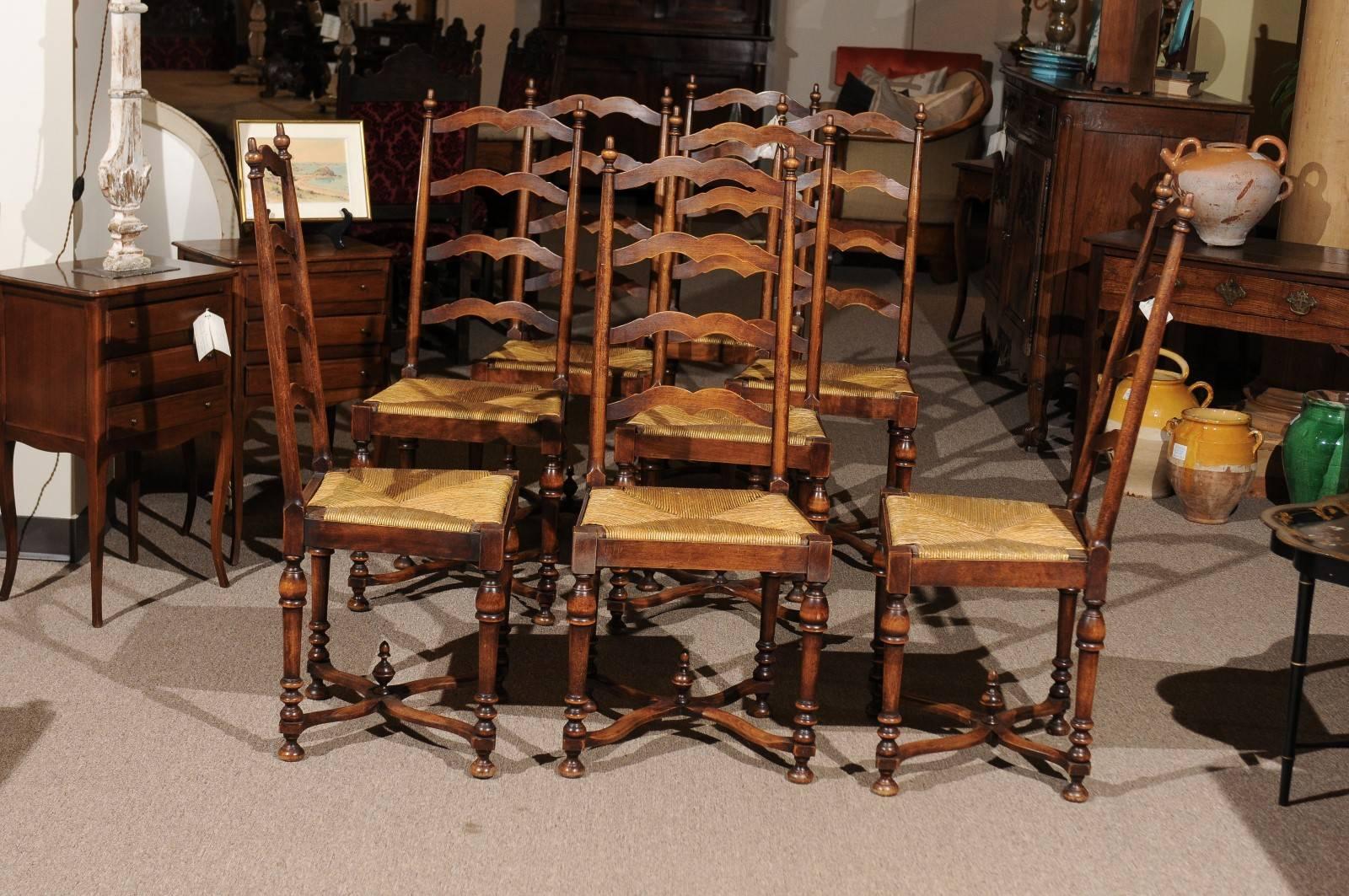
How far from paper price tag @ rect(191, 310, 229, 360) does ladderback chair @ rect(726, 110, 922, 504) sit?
1210 mm

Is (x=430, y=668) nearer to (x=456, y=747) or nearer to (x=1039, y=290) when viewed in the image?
(x=456, y=747)

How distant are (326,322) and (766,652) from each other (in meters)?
1.58

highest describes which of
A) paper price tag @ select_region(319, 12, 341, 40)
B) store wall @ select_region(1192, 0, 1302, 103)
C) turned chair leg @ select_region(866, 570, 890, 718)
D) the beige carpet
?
store wall @ select_region(1192, 0, 1302, 103)

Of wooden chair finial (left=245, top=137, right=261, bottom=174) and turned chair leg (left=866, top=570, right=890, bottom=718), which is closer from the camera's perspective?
wooden chair finial (left=245, top=137, right=261, bottom=174)

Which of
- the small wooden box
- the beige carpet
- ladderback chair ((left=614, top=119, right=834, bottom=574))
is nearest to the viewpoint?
the beige carpet

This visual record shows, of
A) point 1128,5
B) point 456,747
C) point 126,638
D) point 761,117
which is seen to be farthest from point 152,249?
point 761,117

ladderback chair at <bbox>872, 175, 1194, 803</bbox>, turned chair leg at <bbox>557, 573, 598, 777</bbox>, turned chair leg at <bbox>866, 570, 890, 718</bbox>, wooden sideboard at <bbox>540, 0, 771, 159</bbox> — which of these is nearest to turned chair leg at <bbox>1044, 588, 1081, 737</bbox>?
ladderback chair at <bbox>872, 175, 1194, 803</bbox>

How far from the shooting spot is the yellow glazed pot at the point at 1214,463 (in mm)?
4508

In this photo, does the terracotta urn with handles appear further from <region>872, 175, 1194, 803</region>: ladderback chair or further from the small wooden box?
<region>872, 175, 1194, 803</region>: ladderback chair

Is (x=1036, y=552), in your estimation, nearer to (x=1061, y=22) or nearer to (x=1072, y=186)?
(x=1072, y=186)

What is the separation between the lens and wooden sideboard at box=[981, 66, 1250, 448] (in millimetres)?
5004

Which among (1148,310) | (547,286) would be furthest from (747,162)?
(1148,310)

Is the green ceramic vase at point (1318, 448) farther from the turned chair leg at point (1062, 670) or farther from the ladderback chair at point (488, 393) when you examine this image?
the ladderback chair at point (488, 393)

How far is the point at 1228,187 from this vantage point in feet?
14.5
